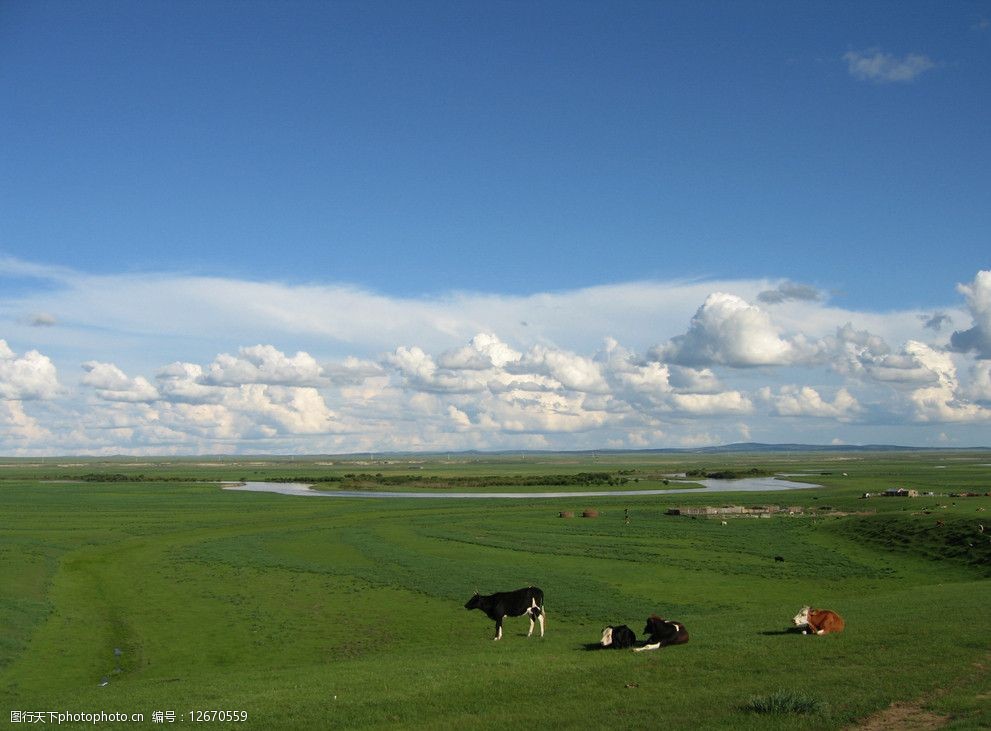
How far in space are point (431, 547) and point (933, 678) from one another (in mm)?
37550

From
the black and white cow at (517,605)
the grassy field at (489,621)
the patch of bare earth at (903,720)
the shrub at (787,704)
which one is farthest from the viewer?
the black and white cow at (517,605)

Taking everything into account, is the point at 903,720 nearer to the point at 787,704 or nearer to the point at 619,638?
the point at 787,704

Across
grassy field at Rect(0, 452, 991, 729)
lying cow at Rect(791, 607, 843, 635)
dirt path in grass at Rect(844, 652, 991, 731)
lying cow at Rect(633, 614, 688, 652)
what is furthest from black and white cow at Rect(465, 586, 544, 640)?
dirt path in grass at Rect(844, 652, 991, 731)

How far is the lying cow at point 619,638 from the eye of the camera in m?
19.9

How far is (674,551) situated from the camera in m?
46.8

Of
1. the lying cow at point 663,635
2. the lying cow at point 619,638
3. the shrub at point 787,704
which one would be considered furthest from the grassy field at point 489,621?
the lying cow at point 619,638

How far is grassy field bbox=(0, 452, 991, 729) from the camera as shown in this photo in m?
14.8

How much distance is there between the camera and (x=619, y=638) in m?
19.9

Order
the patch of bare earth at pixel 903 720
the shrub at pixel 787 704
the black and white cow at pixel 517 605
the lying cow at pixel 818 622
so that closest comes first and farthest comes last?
the patch of bare earth at pixel 903 720 < the shrub at pixel 787 704 < the lying cow at pixel 818 622 < the black and white cow at pixel 517 605

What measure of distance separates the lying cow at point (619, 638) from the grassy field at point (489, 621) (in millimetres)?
734

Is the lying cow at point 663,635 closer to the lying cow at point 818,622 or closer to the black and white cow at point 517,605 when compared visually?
the lying cow at point 818,622

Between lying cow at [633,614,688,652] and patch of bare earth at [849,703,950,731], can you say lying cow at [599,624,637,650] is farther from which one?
patch of bare earth at [849,703,950,731]

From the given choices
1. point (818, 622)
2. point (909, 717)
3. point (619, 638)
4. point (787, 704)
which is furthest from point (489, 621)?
point (909, 717)

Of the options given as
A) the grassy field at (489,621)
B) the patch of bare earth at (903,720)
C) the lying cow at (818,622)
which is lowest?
the grassy field at (489,621)
